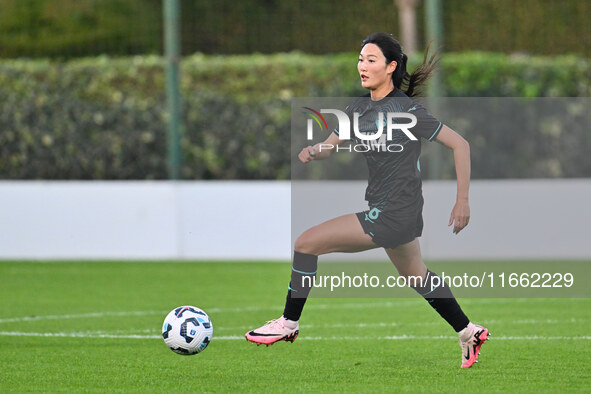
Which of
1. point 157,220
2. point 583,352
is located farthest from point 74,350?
point 157,220

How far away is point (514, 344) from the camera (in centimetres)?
807

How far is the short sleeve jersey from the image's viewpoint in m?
6.77

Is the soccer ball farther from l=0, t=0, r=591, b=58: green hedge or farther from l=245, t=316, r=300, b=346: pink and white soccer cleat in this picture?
l=0, t=0, r=591, b=58: green hedge

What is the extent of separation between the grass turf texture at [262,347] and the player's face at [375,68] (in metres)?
1.72

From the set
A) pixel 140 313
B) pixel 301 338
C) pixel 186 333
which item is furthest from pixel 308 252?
pixel 140 313

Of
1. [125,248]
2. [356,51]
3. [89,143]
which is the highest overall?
[356,51]

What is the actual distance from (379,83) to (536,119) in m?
9.46

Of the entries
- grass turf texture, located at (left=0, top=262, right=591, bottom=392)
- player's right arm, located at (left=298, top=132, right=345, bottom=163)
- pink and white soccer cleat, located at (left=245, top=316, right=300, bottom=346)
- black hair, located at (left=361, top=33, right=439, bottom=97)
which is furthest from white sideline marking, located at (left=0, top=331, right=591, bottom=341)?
black hair, located at (left=361, top=33, right=439, bottom=97)

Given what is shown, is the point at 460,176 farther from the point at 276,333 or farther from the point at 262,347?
the point at 262,347

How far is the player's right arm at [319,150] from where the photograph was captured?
6.94 metres

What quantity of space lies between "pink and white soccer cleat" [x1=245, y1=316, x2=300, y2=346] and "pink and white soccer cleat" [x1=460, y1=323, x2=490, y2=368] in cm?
101

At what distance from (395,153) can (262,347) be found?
195 centimetres

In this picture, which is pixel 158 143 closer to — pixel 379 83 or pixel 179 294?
pixel 179 294

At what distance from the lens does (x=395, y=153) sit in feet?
22.4
